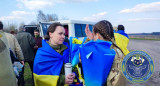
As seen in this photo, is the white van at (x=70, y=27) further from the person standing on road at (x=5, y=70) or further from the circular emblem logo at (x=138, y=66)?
the circular emblem logo at (x=138, y=66)

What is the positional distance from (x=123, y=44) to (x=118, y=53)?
242cm

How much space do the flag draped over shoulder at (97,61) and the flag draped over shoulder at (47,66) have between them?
0.52 m

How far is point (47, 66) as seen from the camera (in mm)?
1999

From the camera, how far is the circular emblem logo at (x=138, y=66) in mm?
1523

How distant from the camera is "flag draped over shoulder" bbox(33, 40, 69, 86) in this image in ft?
6.36

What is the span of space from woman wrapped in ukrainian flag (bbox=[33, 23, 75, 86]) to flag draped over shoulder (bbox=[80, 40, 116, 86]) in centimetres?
34

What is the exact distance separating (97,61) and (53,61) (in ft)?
2.43

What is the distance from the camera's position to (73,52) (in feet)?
6.70

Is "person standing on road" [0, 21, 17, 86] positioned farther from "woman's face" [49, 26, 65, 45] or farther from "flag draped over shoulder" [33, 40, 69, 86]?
"woman's face" [49, 26, 65, 45]

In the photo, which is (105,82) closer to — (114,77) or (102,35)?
(114,77)

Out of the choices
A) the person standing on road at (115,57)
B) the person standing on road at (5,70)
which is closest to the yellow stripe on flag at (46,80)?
the person standing on road at (5,70)

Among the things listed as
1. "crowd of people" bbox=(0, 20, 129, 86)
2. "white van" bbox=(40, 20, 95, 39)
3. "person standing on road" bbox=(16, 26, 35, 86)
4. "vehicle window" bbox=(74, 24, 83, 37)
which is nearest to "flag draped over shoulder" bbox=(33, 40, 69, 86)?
"crowd of people" bbox=(0, 20, 129, 86)

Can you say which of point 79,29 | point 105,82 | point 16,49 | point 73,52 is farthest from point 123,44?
point 79,29

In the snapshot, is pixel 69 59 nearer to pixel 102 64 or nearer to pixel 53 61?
pixel 53 61
